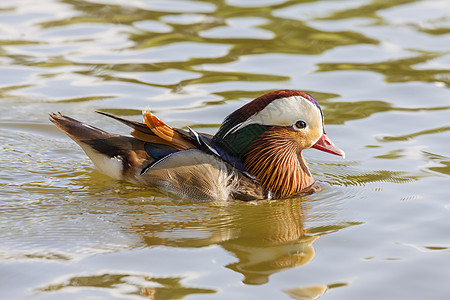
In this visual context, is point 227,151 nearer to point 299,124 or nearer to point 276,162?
point 276,162

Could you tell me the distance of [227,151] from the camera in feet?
22.0

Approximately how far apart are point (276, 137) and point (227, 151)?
43cm

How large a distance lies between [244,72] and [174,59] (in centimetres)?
99

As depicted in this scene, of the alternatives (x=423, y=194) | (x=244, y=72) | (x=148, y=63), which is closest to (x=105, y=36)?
(x=148, y=63)

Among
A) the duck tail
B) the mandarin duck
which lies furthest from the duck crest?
the duck tail

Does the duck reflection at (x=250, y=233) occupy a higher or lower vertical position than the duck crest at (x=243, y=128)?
lower

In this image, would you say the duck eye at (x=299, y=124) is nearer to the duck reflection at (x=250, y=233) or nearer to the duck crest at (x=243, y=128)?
the duck crest at (x=243, y=128)

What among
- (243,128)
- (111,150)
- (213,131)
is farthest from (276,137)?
(213,131)

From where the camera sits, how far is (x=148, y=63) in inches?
402

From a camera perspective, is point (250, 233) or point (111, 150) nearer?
point (250, 233)

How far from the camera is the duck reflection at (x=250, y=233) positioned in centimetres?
546

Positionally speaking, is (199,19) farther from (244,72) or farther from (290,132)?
(290,132)

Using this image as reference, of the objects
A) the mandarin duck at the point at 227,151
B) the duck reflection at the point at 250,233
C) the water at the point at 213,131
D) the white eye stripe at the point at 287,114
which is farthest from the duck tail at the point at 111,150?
the white eye stripe at the point at 287,114

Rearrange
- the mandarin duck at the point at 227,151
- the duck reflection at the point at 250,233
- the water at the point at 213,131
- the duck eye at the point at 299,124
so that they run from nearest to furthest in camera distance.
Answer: the water at the point at 213,131 < the duck reflection at the point at 250,233 < the mandarin duck at the point at 227,151 < the duck eye at the point at 299,124
